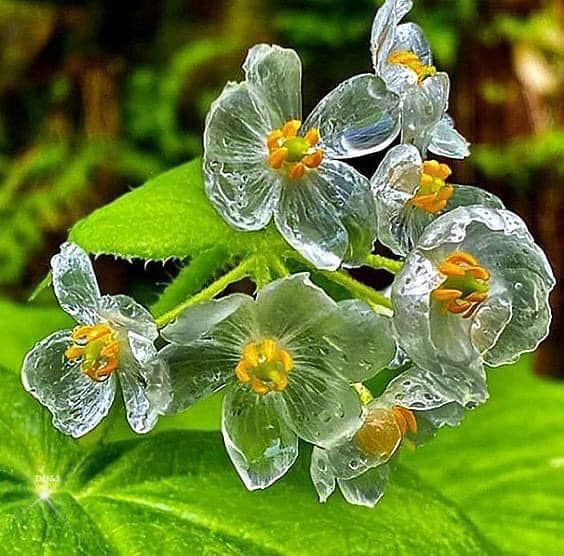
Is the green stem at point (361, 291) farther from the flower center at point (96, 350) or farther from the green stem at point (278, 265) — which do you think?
the flower center at point (96, 350)

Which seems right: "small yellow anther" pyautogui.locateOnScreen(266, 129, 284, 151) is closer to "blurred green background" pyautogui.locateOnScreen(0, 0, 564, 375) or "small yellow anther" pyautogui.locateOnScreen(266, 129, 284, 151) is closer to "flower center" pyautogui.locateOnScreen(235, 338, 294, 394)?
"flower center" pyautogui.locateOnScreen(235, 338, 294, 394)

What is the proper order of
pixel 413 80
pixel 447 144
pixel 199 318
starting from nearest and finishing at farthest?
pixel 199 318 < pixel 413 80 < pixel 447 144

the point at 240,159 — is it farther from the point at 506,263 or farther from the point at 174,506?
the point at 174,506

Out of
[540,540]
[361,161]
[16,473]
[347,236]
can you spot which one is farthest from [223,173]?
[361,161]

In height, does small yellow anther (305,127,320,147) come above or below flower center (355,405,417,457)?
above

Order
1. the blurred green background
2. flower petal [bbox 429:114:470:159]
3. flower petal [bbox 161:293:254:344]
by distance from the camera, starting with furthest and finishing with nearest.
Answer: the blurred green background < flower petal [bbox 429:114:470:159] < flower petal [bbox 161:293:254:344]

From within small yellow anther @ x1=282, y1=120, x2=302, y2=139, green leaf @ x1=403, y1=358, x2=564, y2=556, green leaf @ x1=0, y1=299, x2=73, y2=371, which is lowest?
green leaf @ x1=403, y1=358, x2=564, y2=556

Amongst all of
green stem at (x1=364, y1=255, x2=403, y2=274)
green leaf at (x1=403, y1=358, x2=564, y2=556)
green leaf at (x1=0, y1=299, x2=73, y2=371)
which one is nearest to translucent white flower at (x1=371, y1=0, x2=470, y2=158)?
green stem at (x1=364, y1=255, x2=403, y2=274)

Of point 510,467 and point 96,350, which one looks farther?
point 510,467

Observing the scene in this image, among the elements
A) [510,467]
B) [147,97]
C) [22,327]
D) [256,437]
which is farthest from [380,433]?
[147,97]
